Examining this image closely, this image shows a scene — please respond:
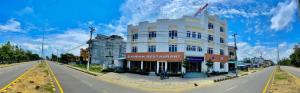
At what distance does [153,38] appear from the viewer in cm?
4312

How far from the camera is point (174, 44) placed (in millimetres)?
41906

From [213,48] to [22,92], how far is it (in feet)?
126

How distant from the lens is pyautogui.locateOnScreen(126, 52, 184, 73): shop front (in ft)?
133

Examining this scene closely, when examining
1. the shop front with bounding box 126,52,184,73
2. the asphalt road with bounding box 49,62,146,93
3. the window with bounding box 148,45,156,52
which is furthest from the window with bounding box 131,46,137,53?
the asphalt road with bounding box 49,62,146,93

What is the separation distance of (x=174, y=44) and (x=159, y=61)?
13.3ft

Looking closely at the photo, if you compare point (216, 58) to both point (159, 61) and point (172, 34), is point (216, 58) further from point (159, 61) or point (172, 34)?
point (159, 61)

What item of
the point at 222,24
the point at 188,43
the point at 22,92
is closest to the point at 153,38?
the point at 188,43

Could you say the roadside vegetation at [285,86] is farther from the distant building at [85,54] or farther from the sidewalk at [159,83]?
the distant building at [85,54]

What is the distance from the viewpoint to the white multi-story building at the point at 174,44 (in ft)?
136

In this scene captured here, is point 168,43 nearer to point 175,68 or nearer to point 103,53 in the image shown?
point 175,68

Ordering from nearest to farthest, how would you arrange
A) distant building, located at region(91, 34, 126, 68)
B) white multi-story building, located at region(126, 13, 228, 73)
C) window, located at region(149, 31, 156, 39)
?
white multi-story building, located at region(126, 13, 228, 73) → window, located at region(149, 31, 156, 39) → distant building, located at region(91, 34, 126, 68)

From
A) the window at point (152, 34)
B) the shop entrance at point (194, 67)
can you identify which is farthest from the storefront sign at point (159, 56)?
the shop entrance at point (194, 67)

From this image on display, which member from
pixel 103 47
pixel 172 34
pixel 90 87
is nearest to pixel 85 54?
pixel 103 47

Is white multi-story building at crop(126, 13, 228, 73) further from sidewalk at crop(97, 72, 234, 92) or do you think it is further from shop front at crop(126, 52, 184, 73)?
sidewalk at crop(97, 72, 234, 92)
